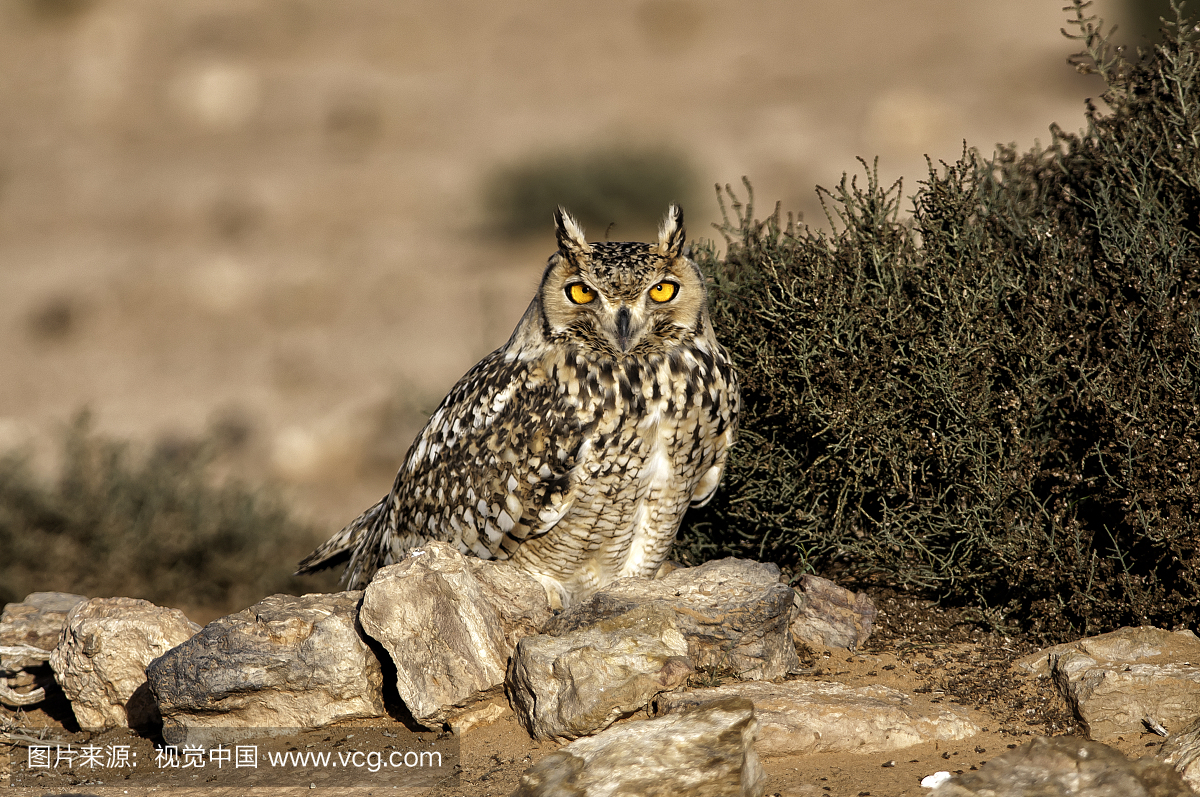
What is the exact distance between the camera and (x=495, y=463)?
3.83 meters

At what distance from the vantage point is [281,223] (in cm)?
1848

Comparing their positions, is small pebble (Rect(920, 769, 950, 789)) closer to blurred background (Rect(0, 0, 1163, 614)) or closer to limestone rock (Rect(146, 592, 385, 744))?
limestone rock (Rect(146, 592, 385, 744))

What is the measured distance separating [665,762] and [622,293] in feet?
5.24

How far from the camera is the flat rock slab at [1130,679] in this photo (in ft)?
9.92

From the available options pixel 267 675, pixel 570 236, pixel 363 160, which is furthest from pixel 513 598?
pixel 363 160

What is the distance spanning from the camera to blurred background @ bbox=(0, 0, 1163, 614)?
13.4 meters

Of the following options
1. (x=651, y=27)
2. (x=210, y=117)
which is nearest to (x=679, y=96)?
(x=651, y=27)

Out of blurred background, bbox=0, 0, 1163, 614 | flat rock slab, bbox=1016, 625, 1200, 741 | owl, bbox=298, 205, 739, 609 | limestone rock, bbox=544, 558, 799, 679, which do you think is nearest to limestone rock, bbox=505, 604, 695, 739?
limestone rock, bbox=544, 558, 799, 679

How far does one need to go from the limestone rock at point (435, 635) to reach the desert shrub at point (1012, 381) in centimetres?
138

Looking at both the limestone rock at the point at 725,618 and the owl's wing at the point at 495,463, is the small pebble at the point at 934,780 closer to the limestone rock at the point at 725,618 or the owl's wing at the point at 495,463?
the limestone rock at the point at 725,618

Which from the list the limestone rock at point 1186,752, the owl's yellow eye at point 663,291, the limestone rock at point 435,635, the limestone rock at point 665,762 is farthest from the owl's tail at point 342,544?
the limestone rock at point 1186,752

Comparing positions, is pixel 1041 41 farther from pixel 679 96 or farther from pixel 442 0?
pixel 442 0

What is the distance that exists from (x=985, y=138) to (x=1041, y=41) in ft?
26.1

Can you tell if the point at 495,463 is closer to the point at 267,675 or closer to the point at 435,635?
the point at 435,635
